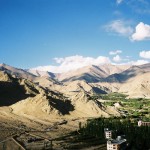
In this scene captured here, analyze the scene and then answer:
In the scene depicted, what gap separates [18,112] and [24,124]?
1808 cm

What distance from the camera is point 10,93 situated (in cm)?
16625

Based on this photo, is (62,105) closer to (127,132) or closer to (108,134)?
(108,134)

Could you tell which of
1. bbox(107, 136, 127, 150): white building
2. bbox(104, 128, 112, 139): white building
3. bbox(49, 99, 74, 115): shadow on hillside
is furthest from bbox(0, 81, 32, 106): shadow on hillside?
bbox(107, 136, 127, 150): white building

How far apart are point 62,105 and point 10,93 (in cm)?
3059

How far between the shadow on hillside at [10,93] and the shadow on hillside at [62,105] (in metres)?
21.4

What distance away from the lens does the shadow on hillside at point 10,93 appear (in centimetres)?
15627

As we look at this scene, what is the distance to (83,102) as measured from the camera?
162 metres

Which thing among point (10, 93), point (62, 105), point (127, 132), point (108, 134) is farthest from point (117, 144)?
point (10, 93)

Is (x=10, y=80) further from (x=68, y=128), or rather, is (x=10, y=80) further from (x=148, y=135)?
(x=148, y=135)

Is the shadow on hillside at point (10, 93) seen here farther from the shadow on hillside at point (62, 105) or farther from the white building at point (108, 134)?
the white building at point (108, 134)

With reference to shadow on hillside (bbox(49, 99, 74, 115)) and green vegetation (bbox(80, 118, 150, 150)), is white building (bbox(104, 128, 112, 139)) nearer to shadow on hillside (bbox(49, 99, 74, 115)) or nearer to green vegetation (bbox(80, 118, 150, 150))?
green vegetation (bbox(80, 118, 150, 150))

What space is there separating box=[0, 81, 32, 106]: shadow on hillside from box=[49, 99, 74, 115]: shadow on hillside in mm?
21360

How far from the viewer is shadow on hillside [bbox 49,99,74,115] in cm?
14812

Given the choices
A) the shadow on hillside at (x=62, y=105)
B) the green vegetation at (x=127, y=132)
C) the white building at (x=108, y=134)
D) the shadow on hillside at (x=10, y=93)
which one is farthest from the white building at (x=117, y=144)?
the shadow on hillside at (x=10, y=93)
